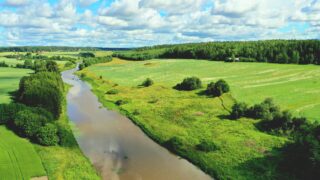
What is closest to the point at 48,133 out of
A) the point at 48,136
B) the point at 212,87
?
the point at 48,136

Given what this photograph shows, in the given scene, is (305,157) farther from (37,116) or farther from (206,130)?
(37,116)

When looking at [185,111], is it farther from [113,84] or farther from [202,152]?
[113,84]

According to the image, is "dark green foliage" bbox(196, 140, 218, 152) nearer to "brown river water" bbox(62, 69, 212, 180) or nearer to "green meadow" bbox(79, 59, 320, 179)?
"green meadow" bbox(79, 59, 320, 179)

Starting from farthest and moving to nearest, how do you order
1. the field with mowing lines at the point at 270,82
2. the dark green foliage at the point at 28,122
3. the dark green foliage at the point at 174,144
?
the field with mowing lines at the point at 270,82 → the dark green foliage at the point at 28,122 → the dark green foliage at the point at 174,144

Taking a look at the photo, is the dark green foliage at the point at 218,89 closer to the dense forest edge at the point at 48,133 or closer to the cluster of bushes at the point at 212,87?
the cluster of bushes at the point at 212,87

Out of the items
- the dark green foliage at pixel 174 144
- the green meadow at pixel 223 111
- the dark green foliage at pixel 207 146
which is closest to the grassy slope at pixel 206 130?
the green meadow at pixel 223 111

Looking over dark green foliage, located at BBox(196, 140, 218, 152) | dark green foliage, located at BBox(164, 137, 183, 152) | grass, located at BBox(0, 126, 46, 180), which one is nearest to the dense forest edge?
grass, located at BBox(0, 126, 46, 180)
